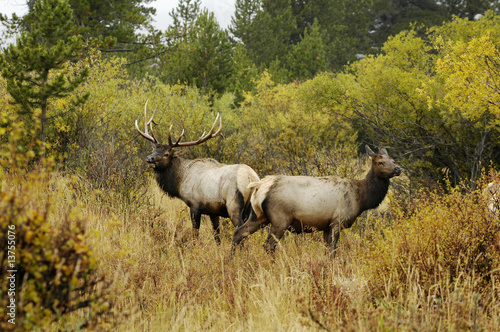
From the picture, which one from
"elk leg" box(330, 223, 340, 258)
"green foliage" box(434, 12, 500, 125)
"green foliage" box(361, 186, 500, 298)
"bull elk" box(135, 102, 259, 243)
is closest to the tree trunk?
"bull elk" box(135, 102, 259, 243)

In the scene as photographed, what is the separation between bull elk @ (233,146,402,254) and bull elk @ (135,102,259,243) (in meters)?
0.57

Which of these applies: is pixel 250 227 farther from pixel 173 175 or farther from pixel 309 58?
pixel 309 58

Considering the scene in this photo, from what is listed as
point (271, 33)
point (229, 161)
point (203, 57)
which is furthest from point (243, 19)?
point (229, 161)

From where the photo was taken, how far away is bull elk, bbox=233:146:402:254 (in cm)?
503

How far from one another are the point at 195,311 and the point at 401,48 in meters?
9.80

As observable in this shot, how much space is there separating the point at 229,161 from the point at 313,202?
4.49 meters

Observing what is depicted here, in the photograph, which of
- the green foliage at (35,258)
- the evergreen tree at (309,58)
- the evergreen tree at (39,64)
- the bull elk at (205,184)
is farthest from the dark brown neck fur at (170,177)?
the evergreen tree at (309,58)

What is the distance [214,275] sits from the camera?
4461 mm

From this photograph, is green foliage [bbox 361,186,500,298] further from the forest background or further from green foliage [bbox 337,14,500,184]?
green foliage [bbox 337,14,500,184]

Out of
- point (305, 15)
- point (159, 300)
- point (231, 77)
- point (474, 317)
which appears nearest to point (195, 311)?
point (159, 300)

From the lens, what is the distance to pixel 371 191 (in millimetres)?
5344

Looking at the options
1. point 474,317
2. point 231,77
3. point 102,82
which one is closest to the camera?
point 474,317

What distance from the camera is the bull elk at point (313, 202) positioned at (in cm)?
503

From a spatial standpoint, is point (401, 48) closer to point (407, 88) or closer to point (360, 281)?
point (407, 88)
